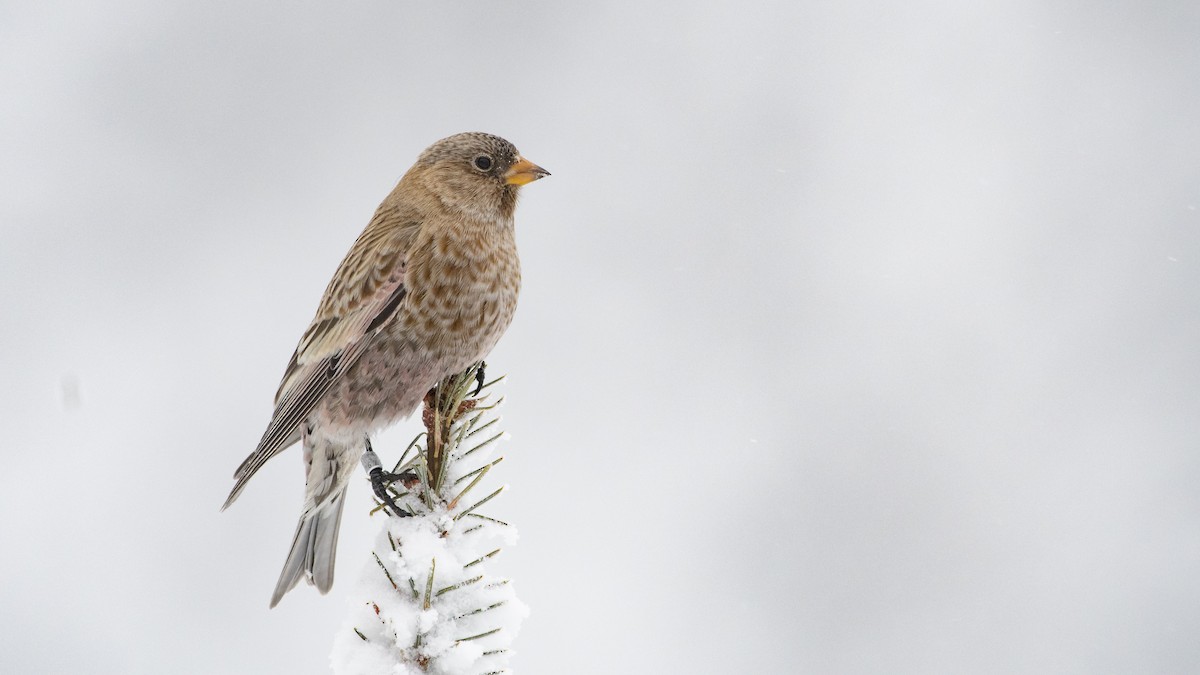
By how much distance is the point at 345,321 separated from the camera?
2895mm

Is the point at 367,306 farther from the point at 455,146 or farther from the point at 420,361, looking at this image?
the point at 455,146

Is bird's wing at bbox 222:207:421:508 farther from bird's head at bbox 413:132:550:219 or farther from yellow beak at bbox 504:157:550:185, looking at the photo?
yellow beak at bbox 504:157:550:185

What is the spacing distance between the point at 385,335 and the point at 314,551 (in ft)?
2.03

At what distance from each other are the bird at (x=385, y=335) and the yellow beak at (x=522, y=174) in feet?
0.08

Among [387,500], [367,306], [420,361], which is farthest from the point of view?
[367,306]

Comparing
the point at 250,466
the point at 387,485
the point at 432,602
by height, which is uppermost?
A: the point at 250,466

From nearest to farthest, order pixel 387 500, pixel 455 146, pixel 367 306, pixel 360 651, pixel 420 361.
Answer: pixel 360 651, pixel 387 500, pixel 420 361, pixel 367 306, pixel 455 146

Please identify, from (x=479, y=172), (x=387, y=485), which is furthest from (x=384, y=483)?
(x=479, y=172)

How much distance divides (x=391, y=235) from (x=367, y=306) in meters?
0.26

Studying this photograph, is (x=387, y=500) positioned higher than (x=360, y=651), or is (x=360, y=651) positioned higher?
(x=387, y=500)

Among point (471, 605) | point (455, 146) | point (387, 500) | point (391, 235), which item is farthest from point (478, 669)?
point (455, 146)

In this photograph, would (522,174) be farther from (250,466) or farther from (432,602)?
(432,602)

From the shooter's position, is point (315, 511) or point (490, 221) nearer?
point (315, 511)

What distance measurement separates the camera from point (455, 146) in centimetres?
317
